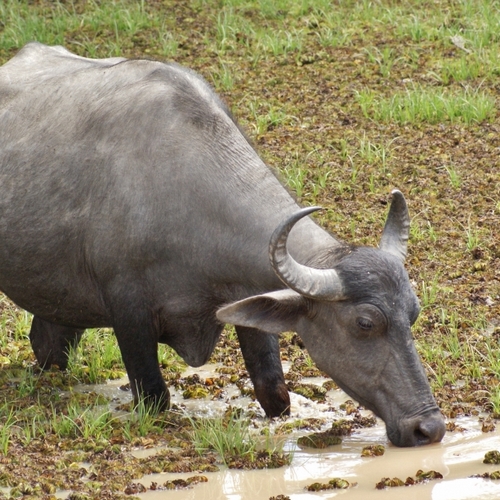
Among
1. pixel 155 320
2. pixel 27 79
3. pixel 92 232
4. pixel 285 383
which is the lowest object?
pixel 285 383

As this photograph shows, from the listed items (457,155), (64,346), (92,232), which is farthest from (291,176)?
(92,232)

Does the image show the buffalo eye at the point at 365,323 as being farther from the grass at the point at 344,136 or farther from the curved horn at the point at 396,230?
the grass at the point at 344,136

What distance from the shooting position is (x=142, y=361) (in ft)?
20.4

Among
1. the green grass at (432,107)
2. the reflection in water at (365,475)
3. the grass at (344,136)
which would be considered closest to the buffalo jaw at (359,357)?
the reflection in water at (365,475)

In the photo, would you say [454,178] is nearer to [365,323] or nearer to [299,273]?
[365,323]

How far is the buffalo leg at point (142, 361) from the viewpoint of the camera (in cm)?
615

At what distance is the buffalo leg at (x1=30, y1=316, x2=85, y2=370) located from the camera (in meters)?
7.21

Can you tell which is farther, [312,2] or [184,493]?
[312,2]

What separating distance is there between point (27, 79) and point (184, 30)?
6.54m

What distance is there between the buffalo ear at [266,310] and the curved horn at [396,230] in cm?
56

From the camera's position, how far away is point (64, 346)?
7266mm

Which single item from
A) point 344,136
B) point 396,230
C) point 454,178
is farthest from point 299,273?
point 344,136

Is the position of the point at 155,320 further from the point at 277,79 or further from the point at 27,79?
the point at 277,79

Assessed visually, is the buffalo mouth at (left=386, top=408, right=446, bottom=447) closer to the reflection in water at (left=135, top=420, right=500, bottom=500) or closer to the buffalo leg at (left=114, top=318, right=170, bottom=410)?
the reflection in water at (left=135, top=420, right=500, bottom=500)
